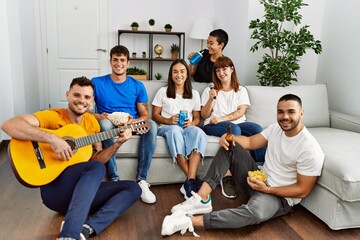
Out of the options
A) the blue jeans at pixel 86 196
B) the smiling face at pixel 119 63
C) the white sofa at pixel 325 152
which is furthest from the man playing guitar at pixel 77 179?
the smiling face at pixel 119 63

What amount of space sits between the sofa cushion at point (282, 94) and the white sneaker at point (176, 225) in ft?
4.71

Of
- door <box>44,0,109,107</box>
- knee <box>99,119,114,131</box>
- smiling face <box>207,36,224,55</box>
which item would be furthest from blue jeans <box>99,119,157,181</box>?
door <box>44,0,109,107</box>

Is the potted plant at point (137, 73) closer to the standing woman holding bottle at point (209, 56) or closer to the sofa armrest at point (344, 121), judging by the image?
the standing woman holding bottle at point (209, 56)

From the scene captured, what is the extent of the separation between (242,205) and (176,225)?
430mm

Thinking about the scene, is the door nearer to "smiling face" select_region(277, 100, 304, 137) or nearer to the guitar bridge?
the guitar bridge

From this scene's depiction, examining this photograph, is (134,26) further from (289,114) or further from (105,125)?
(289,114)

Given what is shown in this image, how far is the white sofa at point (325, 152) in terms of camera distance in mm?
2098

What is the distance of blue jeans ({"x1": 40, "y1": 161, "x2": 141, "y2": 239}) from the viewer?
176cm

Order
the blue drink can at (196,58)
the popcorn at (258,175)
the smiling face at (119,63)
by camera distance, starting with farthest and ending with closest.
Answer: the blue drink can at (196,58), the smiling face at (119,63), the popcorn at (258,175)

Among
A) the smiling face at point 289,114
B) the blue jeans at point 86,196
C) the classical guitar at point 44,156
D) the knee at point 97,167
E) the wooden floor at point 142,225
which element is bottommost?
the wooden floor at point 142,225

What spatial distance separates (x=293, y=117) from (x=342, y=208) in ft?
2.10

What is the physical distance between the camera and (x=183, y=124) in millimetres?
2783

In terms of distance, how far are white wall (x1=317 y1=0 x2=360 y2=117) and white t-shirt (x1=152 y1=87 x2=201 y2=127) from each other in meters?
1.65

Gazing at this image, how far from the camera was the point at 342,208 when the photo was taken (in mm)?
2111
